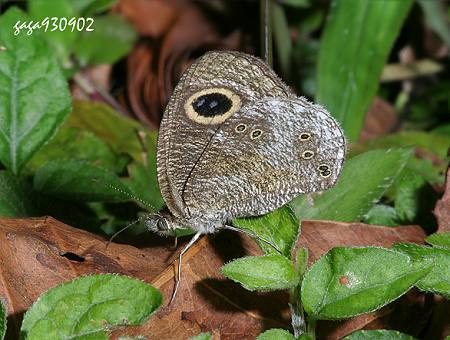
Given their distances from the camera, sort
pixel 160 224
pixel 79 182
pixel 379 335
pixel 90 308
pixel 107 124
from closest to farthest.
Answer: pixel 90 308 → pixel 379 335 → pixel 160 224 → pixel 79 182 → pixel 107 124

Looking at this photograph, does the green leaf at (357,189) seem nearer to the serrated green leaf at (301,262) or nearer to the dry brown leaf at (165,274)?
the dry brown leaf at (165,274)

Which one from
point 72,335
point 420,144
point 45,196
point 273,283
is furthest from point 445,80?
point 72,335

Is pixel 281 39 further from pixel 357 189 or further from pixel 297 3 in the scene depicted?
pixel 357 189

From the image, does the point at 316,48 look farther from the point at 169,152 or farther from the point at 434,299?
the point at 434,299

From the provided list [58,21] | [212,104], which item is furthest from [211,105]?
[58,21]

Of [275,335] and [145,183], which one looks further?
[145,183]

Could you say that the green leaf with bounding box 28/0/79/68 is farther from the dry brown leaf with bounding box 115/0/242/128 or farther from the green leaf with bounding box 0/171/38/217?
the green leaf with bounding box 0/171/38/217

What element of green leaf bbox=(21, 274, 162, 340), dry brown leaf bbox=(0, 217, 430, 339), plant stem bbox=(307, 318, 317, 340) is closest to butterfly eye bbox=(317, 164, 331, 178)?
dry brown leaf bbox=(0, 217, 430, 339)
